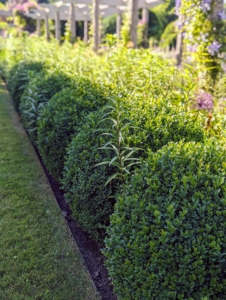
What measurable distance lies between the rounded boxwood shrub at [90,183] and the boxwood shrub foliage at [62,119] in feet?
1.50

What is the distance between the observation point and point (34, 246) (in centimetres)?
271

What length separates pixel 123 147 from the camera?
2.32 metres

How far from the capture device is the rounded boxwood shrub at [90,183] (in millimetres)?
2381

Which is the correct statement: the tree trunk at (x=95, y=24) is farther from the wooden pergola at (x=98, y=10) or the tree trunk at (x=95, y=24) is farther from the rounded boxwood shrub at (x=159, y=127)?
the rounded boxwood shrub at (x=159, y=127)

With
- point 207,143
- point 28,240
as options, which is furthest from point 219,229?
point 28,240

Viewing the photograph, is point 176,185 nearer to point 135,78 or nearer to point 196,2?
point 135,78

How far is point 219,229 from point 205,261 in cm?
17

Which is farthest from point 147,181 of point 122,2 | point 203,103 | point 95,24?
point 122,2

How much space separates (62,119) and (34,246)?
126 cm

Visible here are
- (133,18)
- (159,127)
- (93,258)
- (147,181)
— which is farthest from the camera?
(133,18)

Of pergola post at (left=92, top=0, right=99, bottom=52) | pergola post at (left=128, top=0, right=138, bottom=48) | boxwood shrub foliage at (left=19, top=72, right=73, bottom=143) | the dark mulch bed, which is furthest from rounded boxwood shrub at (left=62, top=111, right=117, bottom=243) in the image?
pergola post at (left=92, top=0, right=99, bottom=52)

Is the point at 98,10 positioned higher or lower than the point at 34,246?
higher

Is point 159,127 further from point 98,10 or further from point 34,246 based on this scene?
point 98,10

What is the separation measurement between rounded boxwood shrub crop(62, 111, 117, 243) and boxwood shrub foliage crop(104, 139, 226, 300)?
18.3 inches
